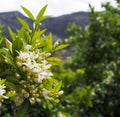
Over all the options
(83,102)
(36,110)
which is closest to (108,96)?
(83,102)

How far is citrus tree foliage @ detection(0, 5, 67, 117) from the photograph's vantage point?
222cm

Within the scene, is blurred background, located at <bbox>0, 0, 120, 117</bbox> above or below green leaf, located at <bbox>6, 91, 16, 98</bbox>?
below

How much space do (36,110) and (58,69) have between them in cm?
411

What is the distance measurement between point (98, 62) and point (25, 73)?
8.43 meters

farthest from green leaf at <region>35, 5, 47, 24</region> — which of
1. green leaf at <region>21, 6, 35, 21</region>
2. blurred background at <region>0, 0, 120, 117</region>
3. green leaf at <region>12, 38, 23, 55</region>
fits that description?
blurred background at <region>0, 0, 120, 117</region>

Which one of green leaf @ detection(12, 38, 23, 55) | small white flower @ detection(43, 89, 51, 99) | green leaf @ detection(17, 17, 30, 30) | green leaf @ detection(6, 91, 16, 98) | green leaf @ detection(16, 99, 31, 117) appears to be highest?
green leaf @ detection(17, 17, 30, 30)

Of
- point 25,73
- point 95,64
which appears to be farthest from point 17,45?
point 95,64

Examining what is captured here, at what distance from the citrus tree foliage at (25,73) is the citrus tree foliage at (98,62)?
609 centimetres

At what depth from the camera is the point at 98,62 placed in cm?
1063

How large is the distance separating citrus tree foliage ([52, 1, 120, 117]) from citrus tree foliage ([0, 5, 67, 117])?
240 inches

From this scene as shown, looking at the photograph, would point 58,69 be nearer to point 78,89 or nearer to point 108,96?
point 108,96

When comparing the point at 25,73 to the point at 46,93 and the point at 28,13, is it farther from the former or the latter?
the point at 28,13

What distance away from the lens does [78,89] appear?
838cm

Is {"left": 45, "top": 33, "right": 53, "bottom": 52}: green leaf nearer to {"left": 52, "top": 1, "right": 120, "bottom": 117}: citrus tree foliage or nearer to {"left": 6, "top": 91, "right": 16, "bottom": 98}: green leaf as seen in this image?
{"left": 6, "top": 91, "right": 16, "bottom": 98}: green leaf
